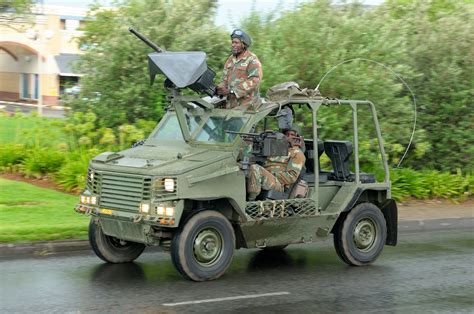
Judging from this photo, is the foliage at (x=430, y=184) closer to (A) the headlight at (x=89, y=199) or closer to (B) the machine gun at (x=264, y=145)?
(B) the machine gun at (x=264, y=145)

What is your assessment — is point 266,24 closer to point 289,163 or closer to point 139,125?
point 139,125

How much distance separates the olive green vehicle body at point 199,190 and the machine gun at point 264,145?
131mm

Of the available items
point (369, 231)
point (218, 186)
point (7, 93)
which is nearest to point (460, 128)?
point (369, 231)

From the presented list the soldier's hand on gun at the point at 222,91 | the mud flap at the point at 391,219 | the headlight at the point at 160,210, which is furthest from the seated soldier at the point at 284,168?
the mud flap at the point at 391,219

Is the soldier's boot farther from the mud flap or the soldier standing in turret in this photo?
the mud flap

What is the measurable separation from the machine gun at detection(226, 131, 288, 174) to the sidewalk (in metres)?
3.01

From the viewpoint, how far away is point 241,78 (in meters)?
10.9

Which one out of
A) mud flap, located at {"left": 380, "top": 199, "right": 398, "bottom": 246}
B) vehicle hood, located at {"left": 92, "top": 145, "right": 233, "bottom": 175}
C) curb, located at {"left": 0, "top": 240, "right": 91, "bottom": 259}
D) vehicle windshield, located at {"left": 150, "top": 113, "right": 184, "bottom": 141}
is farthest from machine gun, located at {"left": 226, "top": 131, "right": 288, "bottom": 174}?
curb, located at {"left": 0, "top": 240, "right": 91, "bottom": 259}

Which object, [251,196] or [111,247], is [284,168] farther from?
[111,247]

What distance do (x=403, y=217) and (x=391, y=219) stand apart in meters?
3.93

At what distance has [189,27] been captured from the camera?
1717 centimetres

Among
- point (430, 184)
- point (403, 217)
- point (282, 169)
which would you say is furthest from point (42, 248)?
point (430, 184)

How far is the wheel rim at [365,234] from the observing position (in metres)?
11.1

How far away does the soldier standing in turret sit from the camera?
10.6 meters
